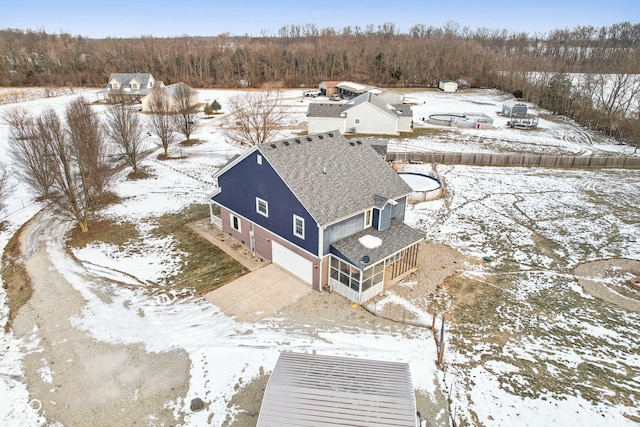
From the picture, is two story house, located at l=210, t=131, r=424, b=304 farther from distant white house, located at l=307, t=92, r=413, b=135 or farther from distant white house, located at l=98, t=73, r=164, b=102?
distant white house, located at l=98, t=73, r=164, b=102

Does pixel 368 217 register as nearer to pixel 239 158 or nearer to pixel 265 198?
pixel 265 198

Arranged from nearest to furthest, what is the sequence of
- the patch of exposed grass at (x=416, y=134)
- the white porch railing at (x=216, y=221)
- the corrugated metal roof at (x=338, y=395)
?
1. the corrugated metal roof at (x=338, y=395)
2. the white porch railing at (x=216, y=221)
3. the patch of exposed grass at (x=416, y=134)

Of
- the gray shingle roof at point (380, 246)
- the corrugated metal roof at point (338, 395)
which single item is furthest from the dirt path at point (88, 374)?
the gray shingle roof at point (380, 246)

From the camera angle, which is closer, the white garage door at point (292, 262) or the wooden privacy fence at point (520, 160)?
the white garage door at point (292, 262)

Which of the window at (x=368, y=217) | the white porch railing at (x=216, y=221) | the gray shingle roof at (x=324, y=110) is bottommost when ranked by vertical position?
the white porch railing at (x=216, y=221)

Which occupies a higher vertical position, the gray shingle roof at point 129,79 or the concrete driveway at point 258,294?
the gray shingle roof at point 129,79

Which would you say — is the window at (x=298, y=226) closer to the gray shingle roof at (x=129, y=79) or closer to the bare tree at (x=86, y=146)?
the bare tree at (x=86, y=146)

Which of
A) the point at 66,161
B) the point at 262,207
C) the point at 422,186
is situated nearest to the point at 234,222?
the point at 262,207

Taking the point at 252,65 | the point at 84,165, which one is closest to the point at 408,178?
the point at 84,165
